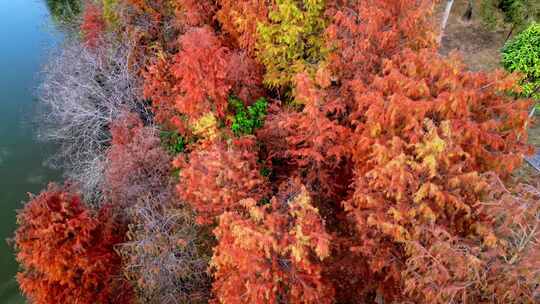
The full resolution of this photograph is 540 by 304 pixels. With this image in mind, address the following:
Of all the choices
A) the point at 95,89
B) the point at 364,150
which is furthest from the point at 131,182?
the point at 364,150

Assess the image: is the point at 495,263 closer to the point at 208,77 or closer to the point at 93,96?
the point at 208,77

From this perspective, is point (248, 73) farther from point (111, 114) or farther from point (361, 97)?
point (111, 114)

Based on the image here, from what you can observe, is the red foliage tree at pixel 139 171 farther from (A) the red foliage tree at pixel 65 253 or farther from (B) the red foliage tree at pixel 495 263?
(B) the red foliage tree at pixel 495 263

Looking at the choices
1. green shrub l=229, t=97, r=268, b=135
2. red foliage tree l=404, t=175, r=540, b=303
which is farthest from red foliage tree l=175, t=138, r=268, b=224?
red foliage tree l=404, t=175, r=540, b=303

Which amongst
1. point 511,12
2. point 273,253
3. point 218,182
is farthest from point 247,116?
point 511,12

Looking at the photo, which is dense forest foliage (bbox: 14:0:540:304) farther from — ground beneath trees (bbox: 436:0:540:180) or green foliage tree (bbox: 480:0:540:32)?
ground beneath trees (bbox: 436:0:540:180)

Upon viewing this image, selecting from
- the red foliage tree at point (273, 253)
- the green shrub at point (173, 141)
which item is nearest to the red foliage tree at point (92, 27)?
the green shrub at point (173, 141)
